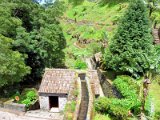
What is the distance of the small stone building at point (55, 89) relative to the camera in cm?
3434

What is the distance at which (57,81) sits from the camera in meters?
35.5

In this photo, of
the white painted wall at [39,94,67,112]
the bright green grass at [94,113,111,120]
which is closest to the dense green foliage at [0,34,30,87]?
the white painted wall at [39,94,67,112]

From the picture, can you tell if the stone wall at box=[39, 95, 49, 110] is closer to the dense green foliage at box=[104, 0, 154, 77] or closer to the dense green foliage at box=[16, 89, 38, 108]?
the dense green foliage at box=[16, 89, 38, 108]

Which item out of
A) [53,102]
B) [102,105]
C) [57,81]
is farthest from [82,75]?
[102,105]

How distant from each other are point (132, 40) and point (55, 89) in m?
11.3

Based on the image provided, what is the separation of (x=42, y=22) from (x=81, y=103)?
18.3m

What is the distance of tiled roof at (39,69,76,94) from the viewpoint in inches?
1357

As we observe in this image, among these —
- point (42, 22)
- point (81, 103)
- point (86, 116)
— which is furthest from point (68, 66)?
point (86, 116)

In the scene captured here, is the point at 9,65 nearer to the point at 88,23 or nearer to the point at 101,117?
the point at 101,117

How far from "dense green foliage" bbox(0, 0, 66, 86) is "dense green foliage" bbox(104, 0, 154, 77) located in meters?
9.59

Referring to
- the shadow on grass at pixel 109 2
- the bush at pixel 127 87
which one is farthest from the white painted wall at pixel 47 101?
the shadow on grass at pixel 109 2

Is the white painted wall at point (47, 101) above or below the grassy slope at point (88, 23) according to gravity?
below

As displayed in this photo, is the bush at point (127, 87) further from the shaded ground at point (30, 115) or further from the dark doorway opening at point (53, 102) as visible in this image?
the shaded ground at point (30, 115)

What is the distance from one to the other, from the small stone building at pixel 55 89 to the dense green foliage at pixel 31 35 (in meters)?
3.55
